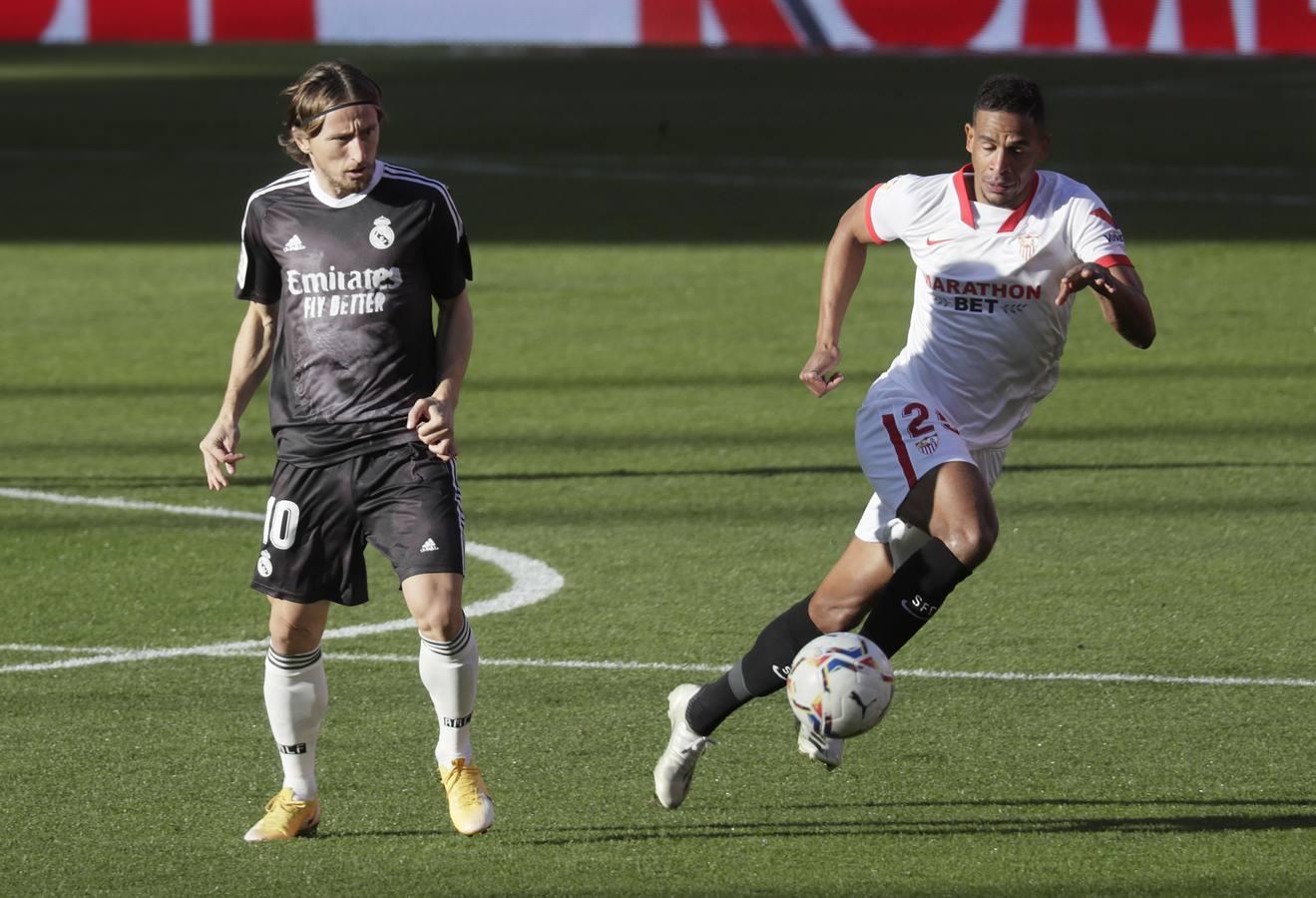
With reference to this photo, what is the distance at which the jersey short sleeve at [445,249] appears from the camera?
558cm

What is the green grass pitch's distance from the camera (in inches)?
217

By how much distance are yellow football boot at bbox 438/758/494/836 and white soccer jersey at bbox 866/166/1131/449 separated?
1.63m

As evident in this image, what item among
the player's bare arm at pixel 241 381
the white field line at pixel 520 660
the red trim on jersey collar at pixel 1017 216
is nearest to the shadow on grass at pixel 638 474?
the white field line at pixel 520 660

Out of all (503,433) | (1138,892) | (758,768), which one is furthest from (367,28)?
(1138,892)

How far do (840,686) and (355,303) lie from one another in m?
1.48

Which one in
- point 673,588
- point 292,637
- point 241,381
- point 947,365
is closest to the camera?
point 292,637

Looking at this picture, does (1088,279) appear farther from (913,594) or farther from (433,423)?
(433,423)

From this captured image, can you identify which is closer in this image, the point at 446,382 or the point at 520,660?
the point at 446,382

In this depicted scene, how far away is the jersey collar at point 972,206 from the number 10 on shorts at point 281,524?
77.0 inches

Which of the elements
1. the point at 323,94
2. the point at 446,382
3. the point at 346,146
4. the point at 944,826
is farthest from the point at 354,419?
the point at 944,826

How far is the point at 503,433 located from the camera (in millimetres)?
11680

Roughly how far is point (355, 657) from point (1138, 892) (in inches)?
120

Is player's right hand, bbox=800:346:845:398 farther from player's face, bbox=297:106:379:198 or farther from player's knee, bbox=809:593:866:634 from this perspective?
player's face, bbox=297:106:379:198

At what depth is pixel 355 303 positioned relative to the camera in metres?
5.52
